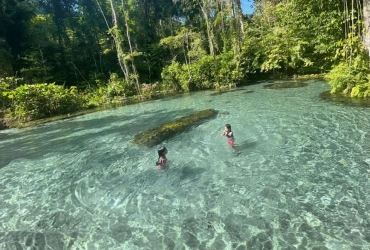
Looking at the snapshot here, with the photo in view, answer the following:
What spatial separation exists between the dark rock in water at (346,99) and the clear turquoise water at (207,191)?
89cm

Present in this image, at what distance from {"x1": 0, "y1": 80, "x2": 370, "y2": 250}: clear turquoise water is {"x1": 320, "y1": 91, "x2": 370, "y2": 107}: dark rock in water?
0.89 metres

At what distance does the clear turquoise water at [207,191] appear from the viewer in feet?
13.2

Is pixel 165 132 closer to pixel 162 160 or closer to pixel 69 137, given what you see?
pixel 162 160

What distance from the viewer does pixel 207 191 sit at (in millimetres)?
5430

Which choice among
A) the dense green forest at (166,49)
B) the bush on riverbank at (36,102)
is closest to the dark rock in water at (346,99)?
the dense green forest at (166,49)

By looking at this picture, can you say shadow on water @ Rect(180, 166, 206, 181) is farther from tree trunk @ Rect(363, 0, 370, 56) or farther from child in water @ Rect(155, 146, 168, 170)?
tree trunk @ Rect(363, 0, 370, 56)

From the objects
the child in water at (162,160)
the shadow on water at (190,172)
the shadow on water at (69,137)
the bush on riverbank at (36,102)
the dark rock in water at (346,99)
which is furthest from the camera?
the bush on riverbank at (36,102)

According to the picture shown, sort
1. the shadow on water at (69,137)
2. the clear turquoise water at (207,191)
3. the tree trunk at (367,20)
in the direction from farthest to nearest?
the tree trunk at (367,20)
the shadow on water at (69,137)
the clear turquoise water at (207,191)

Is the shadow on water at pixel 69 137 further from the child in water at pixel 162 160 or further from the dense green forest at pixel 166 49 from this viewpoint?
the dense green forest at pixel 166 49

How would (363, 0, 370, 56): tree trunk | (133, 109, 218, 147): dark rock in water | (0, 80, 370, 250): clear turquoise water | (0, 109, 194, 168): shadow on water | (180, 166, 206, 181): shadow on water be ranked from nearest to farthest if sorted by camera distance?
(0, 80, 370, 250): clear turquoise water
(180, 166, 206, 181): shadow on water
(133, 109, 218, 147): dark rock in water
(0, 109, 194, 168): shadow on water
(363, 0, 370, 56): tree trunk

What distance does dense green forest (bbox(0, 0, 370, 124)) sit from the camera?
17.5m

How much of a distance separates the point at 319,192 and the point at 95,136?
9.38 m

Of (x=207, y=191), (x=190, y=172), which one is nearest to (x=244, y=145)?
(x=190, y=172)

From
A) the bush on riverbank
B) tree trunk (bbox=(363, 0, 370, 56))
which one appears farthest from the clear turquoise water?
the bush on riverbank
